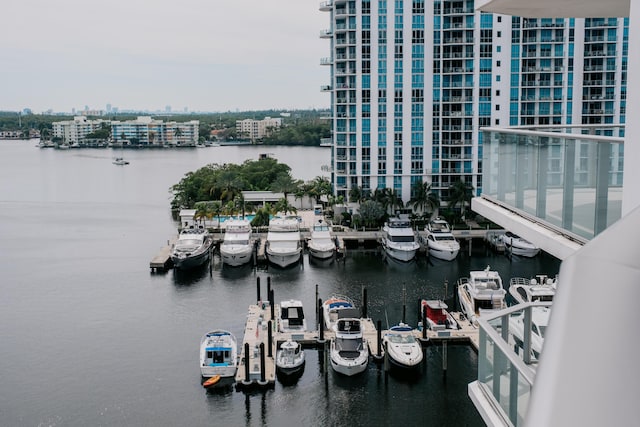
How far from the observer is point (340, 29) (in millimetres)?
42406

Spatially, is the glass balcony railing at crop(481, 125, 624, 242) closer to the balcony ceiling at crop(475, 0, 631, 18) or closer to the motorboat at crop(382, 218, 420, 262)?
the balcony ceiling at crop(475, 0, 631, 18)

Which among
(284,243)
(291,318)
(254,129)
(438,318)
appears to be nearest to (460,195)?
(284,243)

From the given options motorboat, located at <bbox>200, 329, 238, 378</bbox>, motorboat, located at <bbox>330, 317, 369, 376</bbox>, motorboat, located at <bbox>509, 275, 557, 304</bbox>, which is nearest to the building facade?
motorboat, located at <bbox>509, 275, 557, 304</bbox>

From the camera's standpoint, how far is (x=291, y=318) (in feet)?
78.9

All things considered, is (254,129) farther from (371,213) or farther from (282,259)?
(282,259)

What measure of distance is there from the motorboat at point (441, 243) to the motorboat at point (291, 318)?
12.4m

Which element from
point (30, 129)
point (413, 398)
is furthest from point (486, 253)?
point (30, 129)

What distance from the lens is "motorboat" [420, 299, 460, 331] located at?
23.2 meters

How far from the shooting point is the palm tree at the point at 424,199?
42.4 metres

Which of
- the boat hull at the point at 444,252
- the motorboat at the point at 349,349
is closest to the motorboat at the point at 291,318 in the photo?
the motorboat at the point at 349,349

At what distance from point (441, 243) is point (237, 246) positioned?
388 inches

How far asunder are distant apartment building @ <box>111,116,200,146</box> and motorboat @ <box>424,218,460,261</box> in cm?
12174

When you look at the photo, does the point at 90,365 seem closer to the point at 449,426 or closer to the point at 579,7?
the point at 449,426

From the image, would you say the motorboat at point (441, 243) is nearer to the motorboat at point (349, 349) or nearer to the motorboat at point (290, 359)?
the motorboat at point (349, 349)
